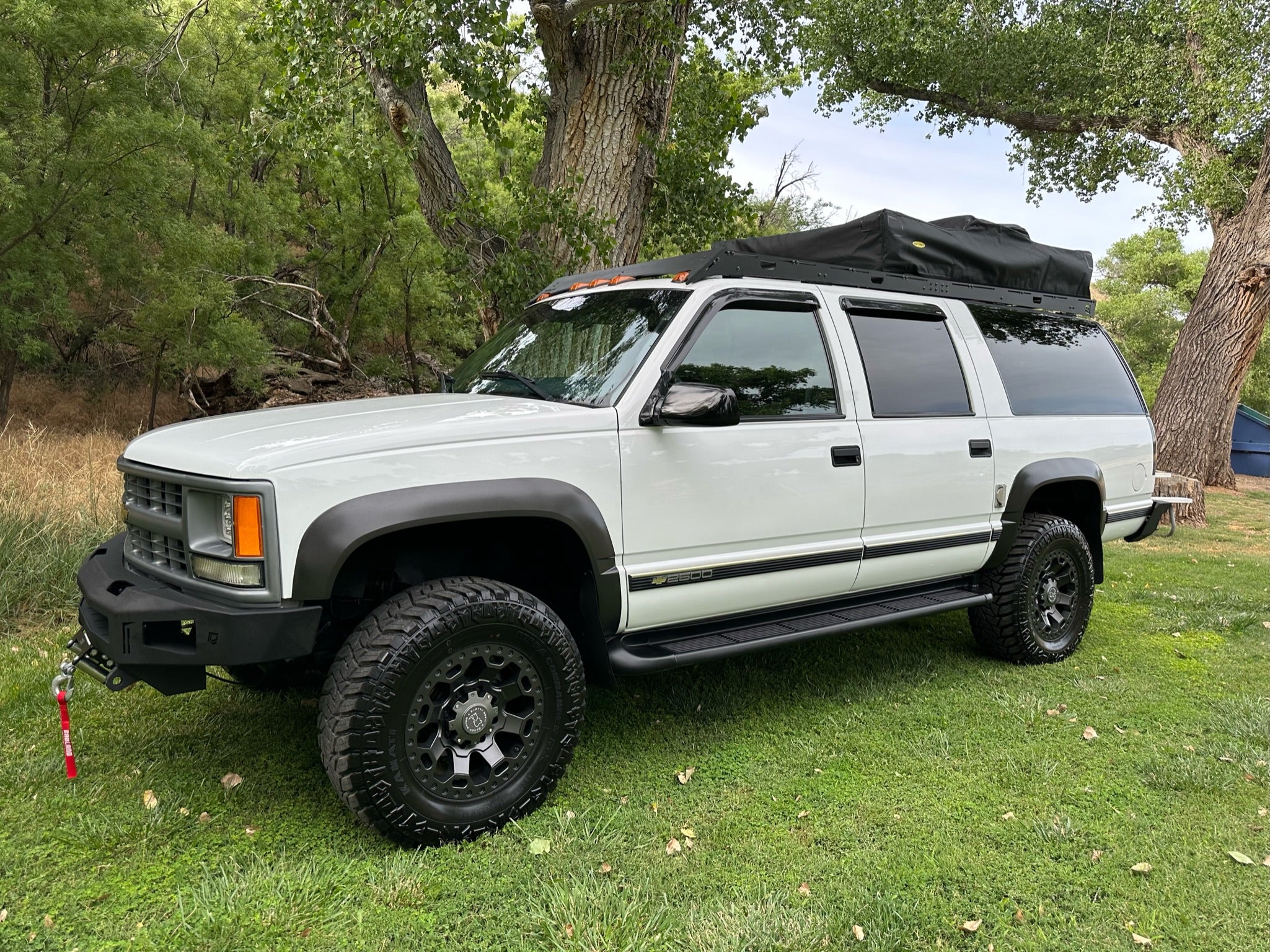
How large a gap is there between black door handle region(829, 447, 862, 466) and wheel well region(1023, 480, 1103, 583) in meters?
1.71

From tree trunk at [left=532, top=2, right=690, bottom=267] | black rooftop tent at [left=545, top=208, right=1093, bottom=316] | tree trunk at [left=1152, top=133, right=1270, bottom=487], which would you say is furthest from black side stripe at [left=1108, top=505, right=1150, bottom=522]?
tree trunk at [left=1152, top=133, right=1270, bottom=487]

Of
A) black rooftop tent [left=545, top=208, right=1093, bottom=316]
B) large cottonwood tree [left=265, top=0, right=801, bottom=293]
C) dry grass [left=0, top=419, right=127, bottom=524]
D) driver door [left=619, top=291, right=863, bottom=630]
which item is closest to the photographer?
driver door [left=619, top=291, right=863, bottom=630]

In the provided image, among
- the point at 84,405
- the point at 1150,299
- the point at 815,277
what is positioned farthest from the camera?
the point at 1150,299

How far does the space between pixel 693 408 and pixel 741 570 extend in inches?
32.3

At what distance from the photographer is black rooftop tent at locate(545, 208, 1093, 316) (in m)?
4.10

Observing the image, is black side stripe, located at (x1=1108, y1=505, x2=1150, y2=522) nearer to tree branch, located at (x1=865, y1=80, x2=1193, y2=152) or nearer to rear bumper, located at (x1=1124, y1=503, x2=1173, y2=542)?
rear bumper, located at (x1=1124, y1=503, x2=1173, y2=542)

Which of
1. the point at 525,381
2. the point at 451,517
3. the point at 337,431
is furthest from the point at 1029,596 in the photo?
the point at 337,431

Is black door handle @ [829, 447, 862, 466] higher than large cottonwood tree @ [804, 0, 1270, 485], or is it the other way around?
large cottonwood tree @ [804, 0, 1270, 485]

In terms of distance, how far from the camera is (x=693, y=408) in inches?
130

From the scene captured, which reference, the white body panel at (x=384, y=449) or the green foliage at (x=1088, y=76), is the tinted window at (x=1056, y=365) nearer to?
the white body panel at (x=384, y=449)

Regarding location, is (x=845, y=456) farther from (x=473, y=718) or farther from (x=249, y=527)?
(x=249, y=527)

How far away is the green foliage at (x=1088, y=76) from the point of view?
38.2 feet

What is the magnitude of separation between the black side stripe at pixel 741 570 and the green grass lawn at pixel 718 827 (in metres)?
0.80

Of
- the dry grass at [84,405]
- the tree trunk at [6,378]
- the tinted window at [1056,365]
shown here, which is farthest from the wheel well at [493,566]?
the tree trunk at [6,378]
